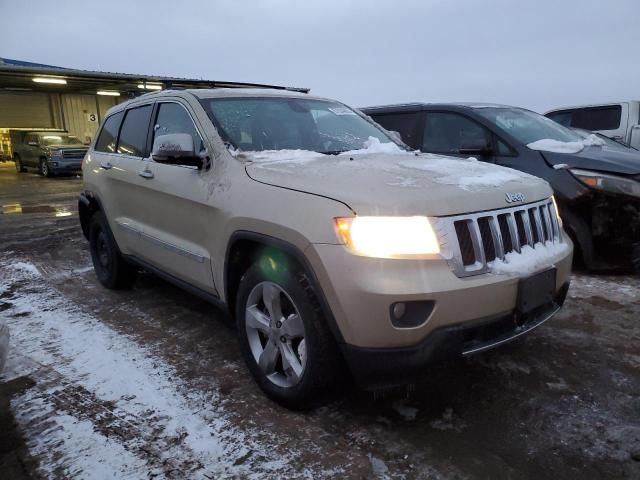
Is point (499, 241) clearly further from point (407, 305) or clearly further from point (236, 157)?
point (236, 157)

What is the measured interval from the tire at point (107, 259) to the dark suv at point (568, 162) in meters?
3.49

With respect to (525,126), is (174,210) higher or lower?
lower

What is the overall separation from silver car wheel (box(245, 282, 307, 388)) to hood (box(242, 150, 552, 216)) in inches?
23.3

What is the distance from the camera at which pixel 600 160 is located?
4676 millimetres

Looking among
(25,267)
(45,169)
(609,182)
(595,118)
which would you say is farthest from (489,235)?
(45,169)

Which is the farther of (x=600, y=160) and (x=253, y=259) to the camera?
(x=600, y=160)

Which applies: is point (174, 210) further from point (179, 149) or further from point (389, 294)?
point (389, 294)

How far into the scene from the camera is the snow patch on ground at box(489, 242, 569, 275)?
2.36 meters

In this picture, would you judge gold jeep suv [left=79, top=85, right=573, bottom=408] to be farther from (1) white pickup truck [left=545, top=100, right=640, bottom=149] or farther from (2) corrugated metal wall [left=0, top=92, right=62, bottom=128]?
(2) corrugated metal wall [left=0, top=92, right=62, bottom=128]

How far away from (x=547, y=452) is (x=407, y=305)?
A: 969 millimetres

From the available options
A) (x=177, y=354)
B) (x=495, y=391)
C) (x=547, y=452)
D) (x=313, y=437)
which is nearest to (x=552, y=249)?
(x=495, y=391)

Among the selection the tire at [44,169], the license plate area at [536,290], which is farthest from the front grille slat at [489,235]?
the tire at [44,169]

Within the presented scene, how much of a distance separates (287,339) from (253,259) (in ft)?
1.62

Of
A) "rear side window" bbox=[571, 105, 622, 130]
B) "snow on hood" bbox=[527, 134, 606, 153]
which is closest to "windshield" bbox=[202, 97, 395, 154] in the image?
"snow on hood" bbox=[527, 134, 606, 153]
